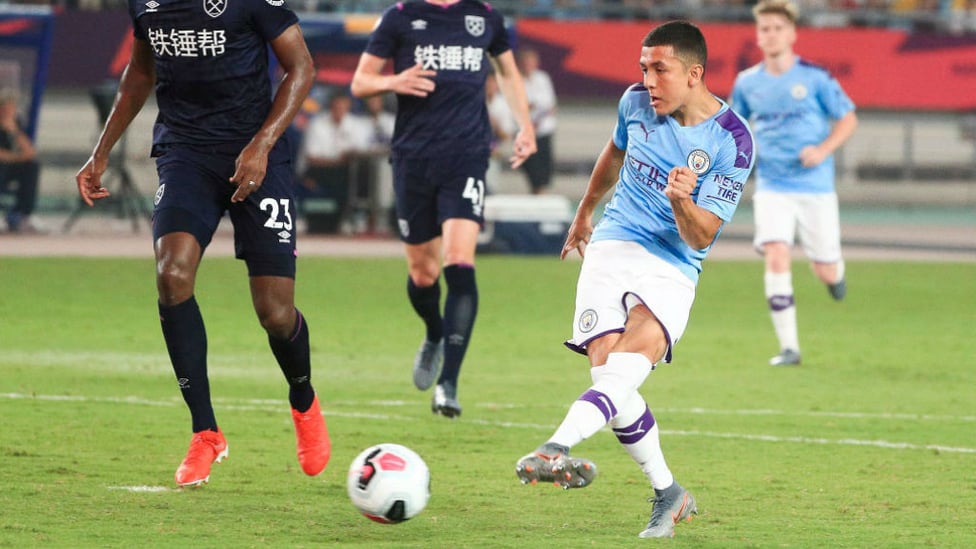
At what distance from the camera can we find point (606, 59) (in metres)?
29.2

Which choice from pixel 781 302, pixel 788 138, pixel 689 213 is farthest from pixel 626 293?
pixel 788 138

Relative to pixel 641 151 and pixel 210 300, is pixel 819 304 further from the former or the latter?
pixel 641 151

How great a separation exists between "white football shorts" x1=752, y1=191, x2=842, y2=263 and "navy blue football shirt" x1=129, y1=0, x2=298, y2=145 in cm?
573

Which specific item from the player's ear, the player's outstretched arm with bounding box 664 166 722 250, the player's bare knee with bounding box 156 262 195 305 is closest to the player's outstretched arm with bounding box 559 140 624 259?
the player's ear

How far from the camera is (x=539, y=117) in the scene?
2370 centimetres

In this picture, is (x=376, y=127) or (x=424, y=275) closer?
(x=424, y=275)

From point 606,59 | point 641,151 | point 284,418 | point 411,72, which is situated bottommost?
point 606,59

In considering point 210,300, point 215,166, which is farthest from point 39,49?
point 215,166

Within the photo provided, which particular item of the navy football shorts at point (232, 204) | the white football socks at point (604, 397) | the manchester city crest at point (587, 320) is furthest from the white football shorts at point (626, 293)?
the navy football shorts at point (232, 204)

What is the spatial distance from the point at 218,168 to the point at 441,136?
274 centimetres

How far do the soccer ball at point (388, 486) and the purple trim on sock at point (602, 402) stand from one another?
667 mm

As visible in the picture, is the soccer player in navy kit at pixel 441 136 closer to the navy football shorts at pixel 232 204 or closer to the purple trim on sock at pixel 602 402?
the navy football shorts at pixel 232 204

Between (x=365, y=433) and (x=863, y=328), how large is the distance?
678 centimetres

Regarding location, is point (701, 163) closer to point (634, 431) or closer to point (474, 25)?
point (634, 431)
